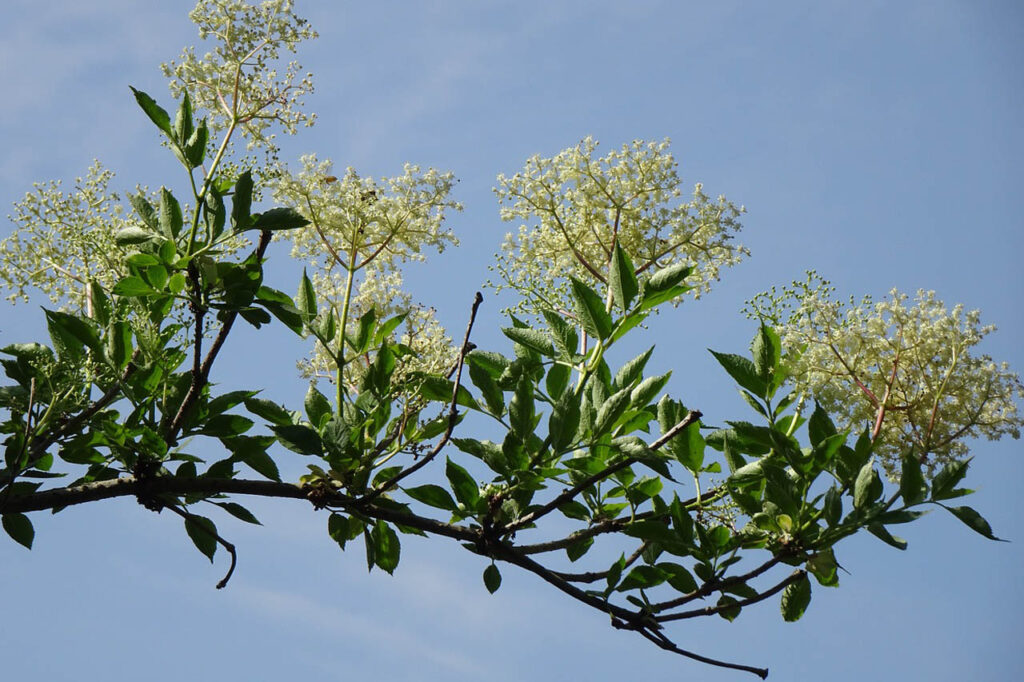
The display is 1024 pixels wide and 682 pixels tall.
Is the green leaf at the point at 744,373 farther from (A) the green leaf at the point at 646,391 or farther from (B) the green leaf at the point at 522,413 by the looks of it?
(B) the green leaf at the point at 522,413

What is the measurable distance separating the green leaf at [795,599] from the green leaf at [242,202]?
1.41 m

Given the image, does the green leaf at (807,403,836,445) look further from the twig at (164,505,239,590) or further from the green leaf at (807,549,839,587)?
the twig at (164,505,239,590)

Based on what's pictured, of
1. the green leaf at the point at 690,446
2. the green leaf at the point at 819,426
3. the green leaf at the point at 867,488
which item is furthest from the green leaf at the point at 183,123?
the green leaf at the point at 867,488

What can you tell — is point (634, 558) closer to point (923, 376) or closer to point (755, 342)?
point (755, 342)

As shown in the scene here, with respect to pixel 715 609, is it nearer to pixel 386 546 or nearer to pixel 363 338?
pixel 386 546

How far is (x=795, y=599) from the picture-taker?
207 cm

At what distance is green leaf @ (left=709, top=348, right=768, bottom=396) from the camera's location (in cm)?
215

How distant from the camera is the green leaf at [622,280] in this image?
6.79 feet

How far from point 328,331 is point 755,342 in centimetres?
102

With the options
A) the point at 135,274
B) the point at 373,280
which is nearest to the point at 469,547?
the point at 135,274

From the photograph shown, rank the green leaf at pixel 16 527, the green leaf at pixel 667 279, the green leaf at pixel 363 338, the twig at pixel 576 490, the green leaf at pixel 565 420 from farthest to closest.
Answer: the green leaf at pixel 363 338 → the green leaf at pixel 16 527 → the green leaf at pixel 667 279 → the green leaf at pixel 565 420 → the twig at pixel 576 490

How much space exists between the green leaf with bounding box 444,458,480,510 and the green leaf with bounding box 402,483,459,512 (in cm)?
3

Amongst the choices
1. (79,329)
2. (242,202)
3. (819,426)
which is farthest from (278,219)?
(819,426)

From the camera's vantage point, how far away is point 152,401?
2150 millimetres
